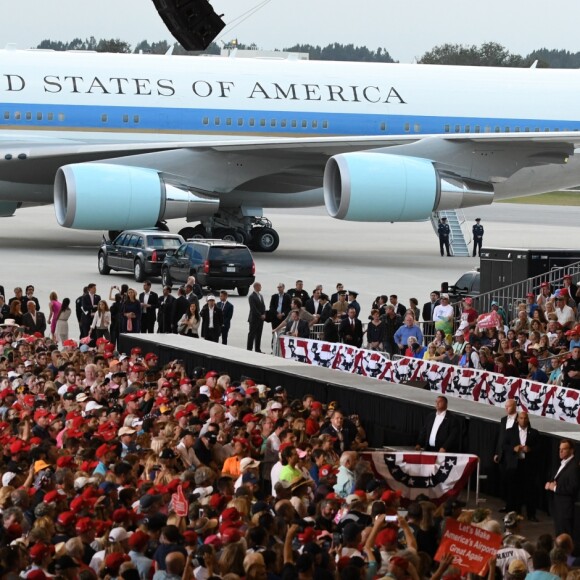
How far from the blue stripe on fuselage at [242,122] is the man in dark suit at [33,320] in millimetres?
13212

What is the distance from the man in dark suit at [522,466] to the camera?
14.1 meters

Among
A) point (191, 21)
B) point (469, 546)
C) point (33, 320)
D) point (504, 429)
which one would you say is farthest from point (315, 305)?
point (469, 546)

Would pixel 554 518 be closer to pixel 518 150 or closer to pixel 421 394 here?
pixel 421 394

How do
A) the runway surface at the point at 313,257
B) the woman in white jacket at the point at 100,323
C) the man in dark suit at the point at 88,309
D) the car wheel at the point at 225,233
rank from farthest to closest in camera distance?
the car wheel at the point at 225,233 < the runway surface at the point at 313,257 < the man in dark suit at the point at 88,309 < the woman in white jacket at the point at 100,323

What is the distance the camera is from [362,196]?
3372 centimetres

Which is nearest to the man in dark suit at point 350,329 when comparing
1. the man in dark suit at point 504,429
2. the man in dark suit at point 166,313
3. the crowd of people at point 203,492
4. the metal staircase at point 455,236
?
the man in dark suit at point 166,313

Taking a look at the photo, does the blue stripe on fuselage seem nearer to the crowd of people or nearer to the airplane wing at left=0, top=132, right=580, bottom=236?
the airplane wing at left=0, top=132, right=580, bottom=236

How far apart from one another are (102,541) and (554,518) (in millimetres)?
5217

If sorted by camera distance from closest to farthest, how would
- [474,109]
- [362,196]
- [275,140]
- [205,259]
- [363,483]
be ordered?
[363,483], [205,259], [362,196], [275,140], [474,109]

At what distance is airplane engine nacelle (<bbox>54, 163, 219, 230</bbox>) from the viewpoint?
3331 centimetres

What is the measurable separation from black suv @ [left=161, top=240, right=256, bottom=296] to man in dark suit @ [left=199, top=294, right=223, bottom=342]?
19.7 feet

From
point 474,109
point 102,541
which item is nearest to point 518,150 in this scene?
point 474,109

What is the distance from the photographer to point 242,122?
37.3 m

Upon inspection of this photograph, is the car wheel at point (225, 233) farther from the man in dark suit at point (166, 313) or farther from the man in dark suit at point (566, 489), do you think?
the man in dark suit at point (566, 489)
